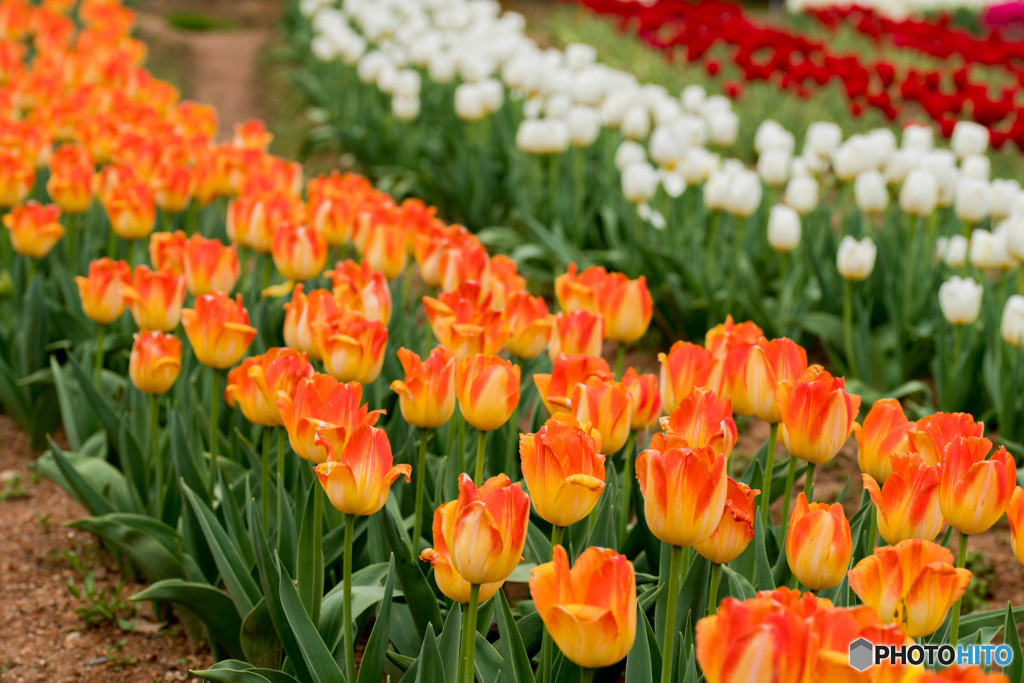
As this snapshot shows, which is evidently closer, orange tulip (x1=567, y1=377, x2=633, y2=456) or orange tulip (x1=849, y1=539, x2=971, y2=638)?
orange tulip (x1=849, y1=539, x2=971, y2=638)

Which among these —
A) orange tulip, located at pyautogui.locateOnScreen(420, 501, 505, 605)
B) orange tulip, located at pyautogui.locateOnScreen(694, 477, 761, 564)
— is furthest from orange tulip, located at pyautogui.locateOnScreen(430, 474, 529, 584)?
orange tulip, located at pyautogui.locateOnScreen(694, 477, 761, 564)

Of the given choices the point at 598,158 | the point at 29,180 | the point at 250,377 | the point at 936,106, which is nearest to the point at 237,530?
the point at 250,377

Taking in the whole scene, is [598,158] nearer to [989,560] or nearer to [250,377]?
[989,560]

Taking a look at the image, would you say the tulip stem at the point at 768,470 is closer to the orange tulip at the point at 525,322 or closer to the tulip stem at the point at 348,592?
the orange tulip at the point at 525,322

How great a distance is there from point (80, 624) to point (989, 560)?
2.60 meters

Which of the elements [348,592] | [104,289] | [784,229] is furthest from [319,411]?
[784,229]

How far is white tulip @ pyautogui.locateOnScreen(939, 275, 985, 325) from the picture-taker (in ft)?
10.2

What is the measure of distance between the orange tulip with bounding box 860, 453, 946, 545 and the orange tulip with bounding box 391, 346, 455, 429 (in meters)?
0.73

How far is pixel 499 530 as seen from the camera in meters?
1.31

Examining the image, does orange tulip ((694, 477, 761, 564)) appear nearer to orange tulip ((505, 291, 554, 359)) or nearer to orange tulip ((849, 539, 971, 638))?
orange tulip ((849, 539, 971, 638))

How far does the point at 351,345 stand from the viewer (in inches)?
78.3

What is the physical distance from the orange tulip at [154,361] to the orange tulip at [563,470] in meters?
1.06

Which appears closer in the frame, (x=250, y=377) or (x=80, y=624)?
(x=250, y=377)

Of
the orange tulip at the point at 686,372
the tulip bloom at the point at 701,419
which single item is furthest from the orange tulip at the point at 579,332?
the tulip bloom at the point at 701,419
